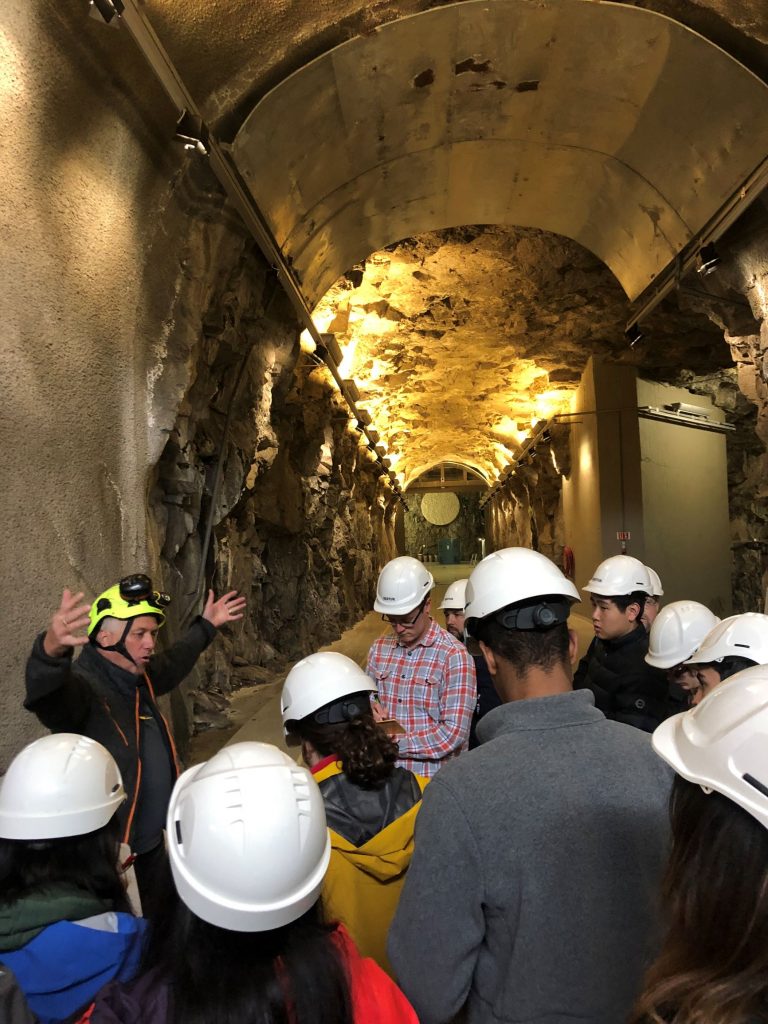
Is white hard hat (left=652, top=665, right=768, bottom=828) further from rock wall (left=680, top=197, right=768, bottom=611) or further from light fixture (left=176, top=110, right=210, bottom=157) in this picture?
rock wall (left=680, top=197, right=768, bottom=611)

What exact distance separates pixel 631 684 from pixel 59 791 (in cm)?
243

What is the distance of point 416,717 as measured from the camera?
299 cm

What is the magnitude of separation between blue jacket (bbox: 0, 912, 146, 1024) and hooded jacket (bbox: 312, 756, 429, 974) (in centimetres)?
50

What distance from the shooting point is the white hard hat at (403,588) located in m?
3.22

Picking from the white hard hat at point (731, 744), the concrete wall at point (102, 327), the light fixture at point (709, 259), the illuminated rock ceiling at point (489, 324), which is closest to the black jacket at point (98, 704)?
the concrete wall at point (102, 327)

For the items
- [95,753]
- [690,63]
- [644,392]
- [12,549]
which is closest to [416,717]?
[95,753]

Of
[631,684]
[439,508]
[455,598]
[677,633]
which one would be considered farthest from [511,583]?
[439,508]

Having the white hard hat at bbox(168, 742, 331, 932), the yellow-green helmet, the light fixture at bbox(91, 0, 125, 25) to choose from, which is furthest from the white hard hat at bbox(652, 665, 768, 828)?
the light fixture at bbox(91, 0, 125, 25)

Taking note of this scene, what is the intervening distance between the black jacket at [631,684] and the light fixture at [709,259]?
3.73m

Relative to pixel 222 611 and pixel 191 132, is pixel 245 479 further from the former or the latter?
pixel 222 611

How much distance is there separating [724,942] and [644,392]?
Answer: 12.8m

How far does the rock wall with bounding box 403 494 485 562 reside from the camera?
4497cm

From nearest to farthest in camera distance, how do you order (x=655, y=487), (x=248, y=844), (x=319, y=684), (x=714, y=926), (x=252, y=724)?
(x=714, y=926)
(x=248, y=844)
(x=319, y=684)
(x=252, y=724)
(x=655, y=487)

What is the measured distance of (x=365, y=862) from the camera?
1734 millimetres
